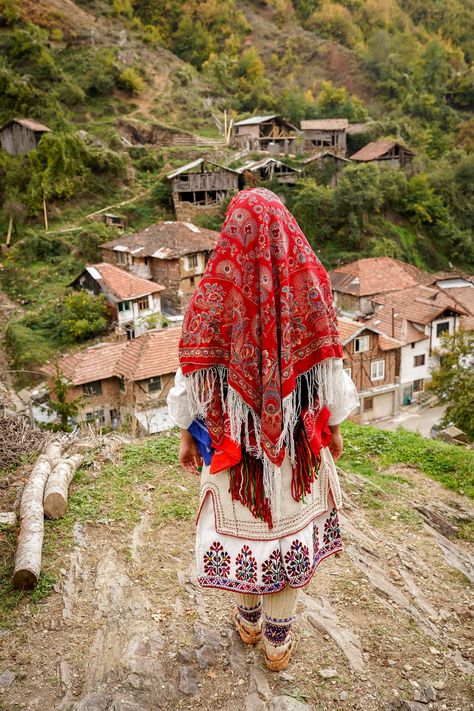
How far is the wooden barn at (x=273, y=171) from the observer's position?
29.1 m

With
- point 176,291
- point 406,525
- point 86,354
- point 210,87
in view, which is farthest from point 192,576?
point 210,87

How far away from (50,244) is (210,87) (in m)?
24.7

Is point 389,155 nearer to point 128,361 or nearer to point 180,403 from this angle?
point 128,361

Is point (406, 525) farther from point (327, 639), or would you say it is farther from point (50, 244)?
point (50, 244)

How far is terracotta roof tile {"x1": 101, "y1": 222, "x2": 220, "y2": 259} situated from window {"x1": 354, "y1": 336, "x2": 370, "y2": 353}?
25.0 feet

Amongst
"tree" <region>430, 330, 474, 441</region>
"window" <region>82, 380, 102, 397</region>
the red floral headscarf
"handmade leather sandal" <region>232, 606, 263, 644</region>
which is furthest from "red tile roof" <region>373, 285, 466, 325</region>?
the red floral headscarf

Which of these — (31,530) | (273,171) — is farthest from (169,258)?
(31,530)

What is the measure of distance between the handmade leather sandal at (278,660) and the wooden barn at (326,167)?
97.6ft

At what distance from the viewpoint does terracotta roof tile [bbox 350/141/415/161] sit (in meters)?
33.2

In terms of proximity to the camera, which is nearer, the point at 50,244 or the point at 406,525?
the point at 406,525

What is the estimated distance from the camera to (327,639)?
3021 mm

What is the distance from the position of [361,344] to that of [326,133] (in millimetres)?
21888

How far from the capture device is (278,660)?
2.73 metres

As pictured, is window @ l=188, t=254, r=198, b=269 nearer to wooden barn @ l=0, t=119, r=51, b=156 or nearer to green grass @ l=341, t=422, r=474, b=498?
wooden barn @ l=0, t=119, r=51, b=156
